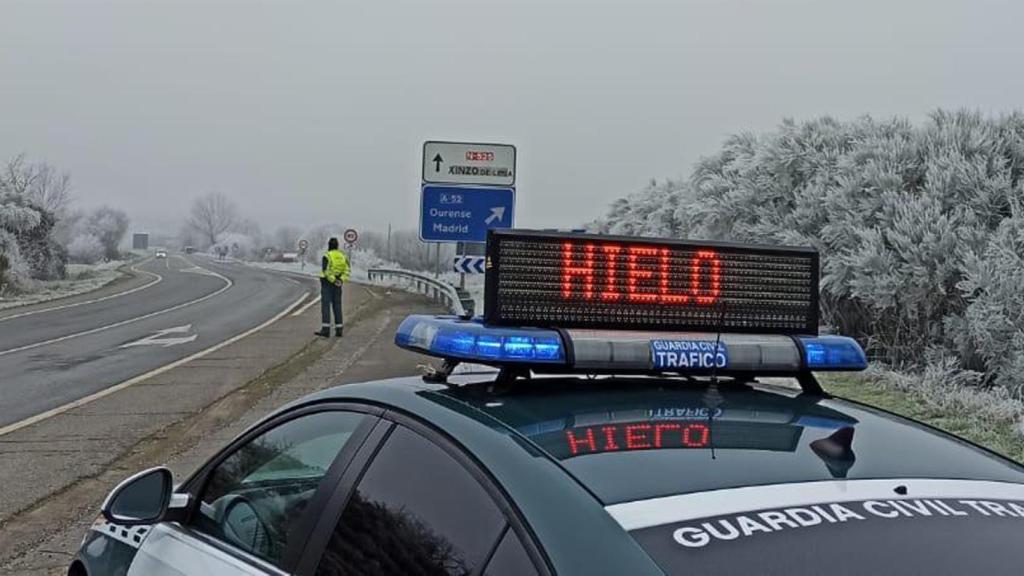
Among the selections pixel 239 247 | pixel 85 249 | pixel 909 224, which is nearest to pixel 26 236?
pixel 909 224

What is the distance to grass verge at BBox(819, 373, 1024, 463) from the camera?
704 centimetres

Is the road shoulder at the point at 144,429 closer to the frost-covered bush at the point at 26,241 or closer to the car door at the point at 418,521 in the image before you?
the car door at the point at 418,521

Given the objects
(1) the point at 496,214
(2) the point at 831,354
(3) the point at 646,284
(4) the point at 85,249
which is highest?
(1) the point at 496,214

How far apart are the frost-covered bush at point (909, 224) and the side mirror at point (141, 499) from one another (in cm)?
853

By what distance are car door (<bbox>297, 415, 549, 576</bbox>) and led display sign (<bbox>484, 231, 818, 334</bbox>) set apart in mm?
715

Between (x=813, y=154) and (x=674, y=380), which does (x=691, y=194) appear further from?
(x=674, y=380)

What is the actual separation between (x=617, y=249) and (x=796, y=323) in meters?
0.65

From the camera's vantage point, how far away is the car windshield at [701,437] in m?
1.93

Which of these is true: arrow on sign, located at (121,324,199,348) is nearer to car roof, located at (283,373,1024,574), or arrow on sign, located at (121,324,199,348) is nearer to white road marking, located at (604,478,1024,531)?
car roof, located at (283,373,1024,574)

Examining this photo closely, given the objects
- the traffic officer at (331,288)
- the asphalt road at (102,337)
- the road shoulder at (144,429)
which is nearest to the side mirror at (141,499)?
the road shoulder at (144,429)

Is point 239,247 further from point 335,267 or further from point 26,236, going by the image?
point 335,267

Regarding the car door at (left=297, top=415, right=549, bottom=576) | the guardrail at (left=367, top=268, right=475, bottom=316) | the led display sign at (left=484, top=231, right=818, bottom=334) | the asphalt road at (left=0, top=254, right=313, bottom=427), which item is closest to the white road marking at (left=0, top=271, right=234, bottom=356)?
the asphalt road at (left=0, top=254, right=313, bottom=427)

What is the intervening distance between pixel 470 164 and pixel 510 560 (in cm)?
1629

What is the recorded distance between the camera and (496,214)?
18.1 metres
